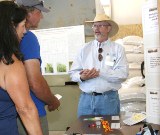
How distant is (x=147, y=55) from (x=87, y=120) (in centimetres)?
67

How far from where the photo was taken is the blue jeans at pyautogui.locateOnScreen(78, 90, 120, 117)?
2.54 meters

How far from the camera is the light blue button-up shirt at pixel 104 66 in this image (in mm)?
2559

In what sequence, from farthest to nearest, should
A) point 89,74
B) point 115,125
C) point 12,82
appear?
point 89,74 < point 115,125 < point 12,82

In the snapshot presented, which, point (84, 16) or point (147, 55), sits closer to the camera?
point (147, 55)

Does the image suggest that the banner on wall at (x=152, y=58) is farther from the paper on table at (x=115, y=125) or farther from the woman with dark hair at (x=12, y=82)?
the woman with dark hair at (x=12, y=82)

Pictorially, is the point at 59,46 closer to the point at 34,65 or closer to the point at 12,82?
the point at 34,65

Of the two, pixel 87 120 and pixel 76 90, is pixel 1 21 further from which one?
pixel 76 90

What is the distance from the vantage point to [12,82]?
132 centimetres

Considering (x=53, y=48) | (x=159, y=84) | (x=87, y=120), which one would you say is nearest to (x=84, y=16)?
(x=53, y=48)

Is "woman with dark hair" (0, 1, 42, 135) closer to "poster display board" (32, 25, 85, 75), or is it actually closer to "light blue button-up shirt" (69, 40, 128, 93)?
"light blue button-up shirt" (69, 40, 128, 93)

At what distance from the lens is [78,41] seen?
3.82m

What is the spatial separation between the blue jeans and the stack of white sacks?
166 mm

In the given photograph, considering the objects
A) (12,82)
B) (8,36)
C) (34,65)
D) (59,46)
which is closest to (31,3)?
(34,65)

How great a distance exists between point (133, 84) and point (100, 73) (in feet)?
2.17
